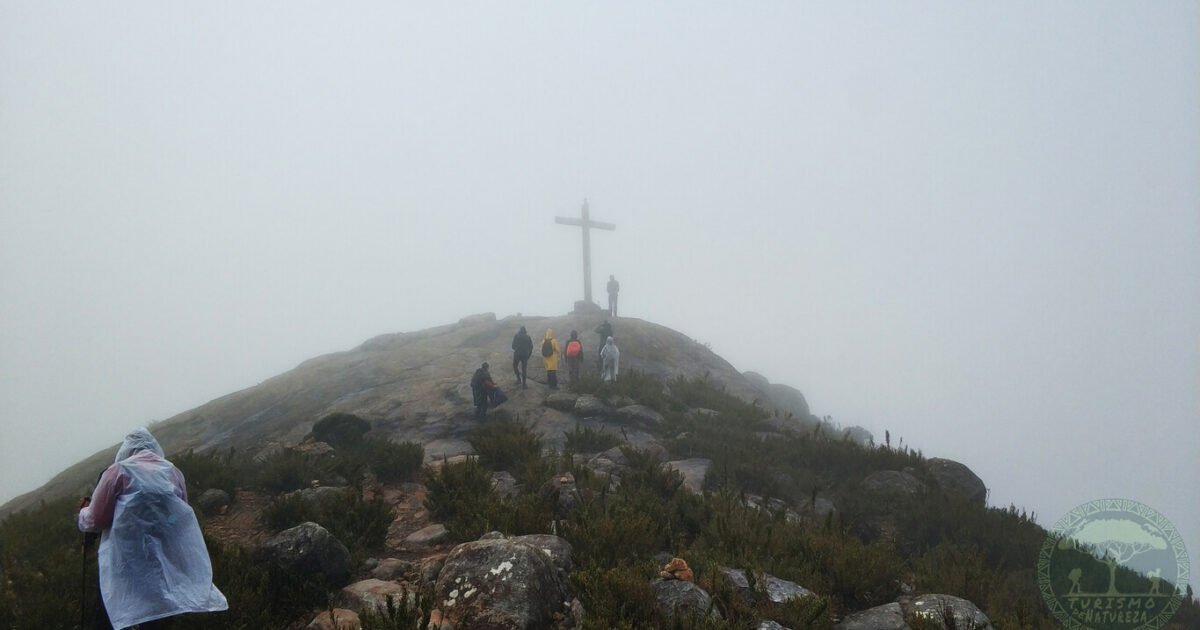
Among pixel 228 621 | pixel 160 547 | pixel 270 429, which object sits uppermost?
pixel 160 547

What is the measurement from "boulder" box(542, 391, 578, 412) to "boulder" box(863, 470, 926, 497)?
6.93 meters

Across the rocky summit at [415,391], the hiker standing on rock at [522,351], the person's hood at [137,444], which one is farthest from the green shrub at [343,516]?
the hiker standing on rock at [522,351]

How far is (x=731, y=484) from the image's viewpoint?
1045cm

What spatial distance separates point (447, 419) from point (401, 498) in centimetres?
543

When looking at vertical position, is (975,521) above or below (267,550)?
below

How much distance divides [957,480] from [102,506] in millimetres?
12362

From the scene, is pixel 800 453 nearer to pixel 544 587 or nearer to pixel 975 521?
pixel 975 521

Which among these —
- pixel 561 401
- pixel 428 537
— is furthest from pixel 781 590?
pixel 561 401

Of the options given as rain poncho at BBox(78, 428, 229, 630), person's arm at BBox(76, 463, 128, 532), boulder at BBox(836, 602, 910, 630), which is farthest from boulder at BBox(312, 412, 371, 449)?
boulder at BBox(836, 602, 910, 630)

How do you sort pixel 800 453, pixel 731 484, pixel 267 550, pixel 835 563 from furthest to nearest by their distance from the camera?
pixel 800 453 < pixel 731 484 < pixel 835 563 < pixel 267 550

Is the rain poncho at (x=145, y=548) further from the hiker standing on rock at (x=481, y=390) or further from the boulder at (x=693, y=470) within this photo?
the hiker standing on rock at (x=481, y=390)

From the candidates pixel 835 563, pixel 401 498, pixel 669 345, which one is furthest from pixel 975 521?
pixel 669 345

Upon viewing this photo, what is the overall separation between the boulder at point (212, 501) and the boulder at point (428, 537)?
10.6ft

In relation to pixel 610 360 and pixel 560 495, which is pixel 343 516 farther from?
pixel 610 360
